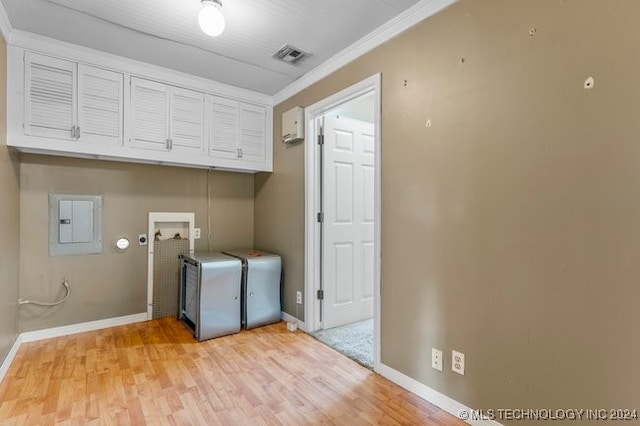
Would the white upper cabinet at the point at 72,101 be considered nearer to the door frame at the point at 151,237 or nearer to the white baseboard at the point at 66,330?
the door frame at the point at 151,237

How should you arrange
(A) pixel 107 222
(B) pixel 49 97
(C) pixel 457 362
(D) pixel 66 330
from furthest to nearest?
(A) pixel 107 222
(D) pixel 66 330
(B) pixel 49 97
(C) pixel 457 362

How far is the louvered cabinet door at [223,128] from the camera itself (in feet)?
10.6

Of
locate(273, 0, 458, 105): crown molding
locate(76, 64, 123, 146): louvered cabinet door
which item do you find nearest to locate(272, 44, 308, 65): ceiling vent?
locate(273, 0, 458, 105): crown molding

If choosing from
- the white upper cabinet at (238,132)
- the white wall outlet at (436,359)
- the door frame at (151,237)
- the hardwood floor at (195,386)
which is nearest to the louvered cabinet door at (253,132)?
the white upper cabinet at (238,132)

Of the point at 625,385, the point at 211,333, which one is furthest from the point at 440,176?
the point at 211,333

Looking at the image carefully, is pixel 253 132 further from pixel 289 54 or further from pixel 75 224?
pixel 75 224

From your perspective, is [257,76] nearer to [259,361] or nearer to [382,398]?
[259,361]

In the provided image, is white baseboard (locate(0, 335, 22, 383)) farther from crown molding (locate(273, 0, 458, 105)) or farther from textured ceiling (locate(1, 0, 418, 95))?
crown molding (locate(273, 0, 458, 105))

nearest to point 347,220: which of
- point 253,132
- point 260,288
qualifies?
point 260,288

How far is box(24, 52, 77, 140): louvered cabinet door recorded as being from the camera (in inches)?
93.3

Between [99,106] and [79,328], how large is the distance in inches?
78.6

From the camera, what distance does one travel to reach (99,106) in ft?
8.63

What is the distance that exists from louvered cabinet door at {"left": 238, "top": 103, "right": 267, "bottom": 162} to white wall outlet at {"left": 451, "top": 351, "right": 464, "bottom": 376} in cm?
262

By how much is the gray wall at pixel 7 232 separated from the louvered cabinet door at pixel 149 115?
2.64ft
